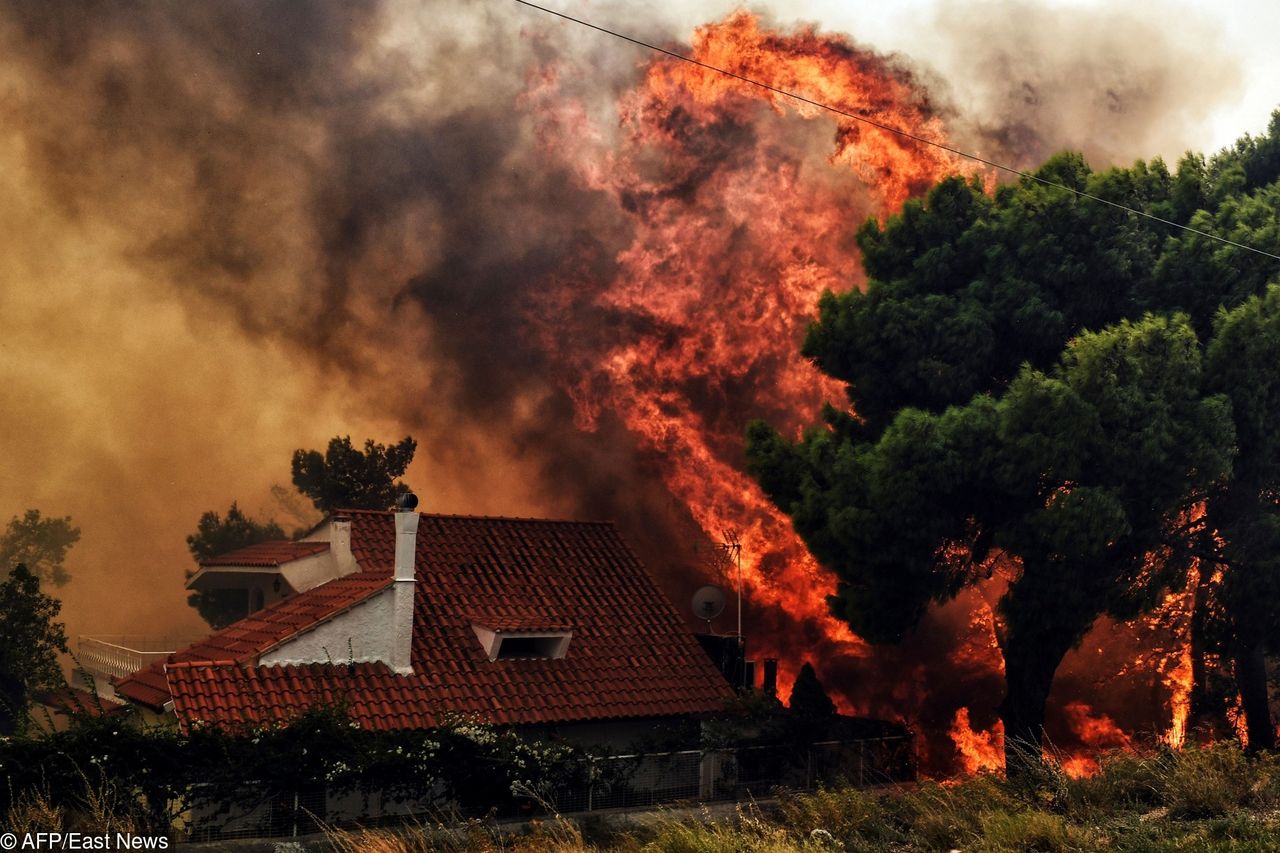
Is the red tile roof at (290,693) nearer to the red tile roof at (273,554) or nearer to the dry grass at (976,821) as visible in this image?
the dry grass at (976,821)

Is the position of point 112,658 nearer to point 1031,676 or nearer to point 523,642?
point 523,642

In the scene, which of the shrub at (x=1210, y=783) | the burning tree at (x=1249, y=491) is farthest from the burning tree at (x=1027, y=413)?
the shrub at (x=1210, y=783)

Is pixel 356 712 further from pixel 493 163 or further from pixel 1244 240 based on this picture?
pixel 493 163

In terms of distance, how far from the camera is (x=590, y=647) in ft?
86.7

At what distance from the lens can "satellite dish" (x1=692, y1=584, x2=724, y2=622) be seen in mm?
31297

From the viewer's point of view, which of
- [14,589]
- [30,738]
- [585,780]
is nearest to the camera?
[30,738]

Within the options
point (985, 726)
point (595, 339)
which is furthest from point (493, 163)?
point (985, 726)

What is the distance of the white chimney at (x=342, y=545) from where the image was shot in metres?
27.9

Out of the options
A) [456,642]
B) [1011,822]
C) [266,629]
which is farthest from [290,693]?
[1011,822]

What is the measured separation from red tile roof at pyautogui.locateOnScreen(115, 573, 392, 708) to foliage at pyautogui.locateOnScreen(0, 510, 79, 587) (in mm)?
41699

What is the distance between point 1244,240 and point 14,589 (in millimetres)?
32890

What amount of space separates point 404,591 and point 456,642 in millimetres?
1892

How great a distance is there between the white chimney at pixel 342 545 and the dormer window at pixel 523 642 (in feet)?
13.0

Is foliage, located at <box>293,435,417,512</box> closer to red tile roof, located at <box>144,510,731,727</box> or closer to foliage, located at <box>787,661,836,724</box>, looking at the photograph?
red tile roof, located at <box>144,510,731,727</box>
